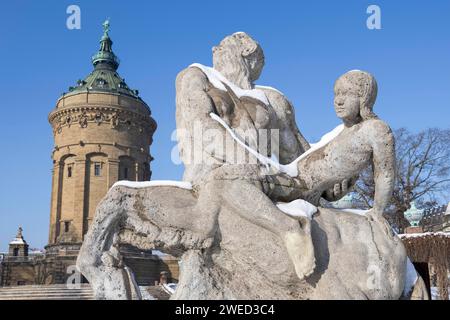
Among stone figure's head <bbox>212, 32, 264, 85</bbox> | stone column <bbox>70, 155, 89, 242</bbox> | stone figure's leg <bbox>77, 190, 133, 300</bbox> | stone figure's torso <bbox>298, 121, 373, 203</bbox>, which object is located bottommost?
stone figure's leg <bbox>77, 190, 133, 300</bbox>

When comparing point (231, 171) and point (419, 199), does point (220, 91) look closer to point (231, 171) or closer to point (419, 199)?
point (231, 171)

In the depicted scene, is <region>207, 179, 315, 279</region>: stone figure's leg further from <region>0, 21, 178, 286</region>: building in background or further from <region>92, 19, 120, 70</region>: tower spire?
<region>92, 19, 120, 70</region>: tower spire

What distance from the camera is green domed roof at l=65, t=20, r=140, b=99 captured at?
4862 centimetres

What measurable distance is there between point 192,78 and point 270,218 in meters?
1.13

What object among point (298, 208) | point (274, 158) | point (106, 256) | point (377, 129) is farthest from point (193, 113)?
point (377, 129)

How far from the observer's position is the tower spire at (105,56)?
174 ft

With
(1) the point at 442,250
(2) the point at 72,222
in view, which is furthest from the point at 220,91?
(2) the point at 72,222

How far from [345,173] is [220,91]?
101 centimetres

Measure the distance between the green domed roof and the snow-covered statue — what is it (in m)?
45.8

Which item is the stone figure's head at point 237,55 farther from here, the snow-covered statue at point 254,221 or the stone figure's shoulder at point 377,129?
the stone figure's shoulder at point 377,129

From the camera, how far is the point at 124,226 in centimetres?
345

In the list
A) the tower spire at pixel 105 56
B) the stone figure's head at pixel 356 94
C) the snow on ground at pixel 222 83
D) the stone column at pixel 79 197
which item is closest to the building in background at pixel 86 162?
the stone column at pixel 79 197

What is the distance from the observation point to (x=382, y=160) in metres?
3.59

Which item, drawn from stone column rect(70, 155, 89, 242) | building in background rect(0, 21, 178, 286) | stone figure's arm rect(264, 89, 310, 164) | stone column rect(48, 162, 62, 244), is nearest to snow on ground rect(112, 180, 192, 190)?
stone figure's arm rect(264, 89, 310, 164)
